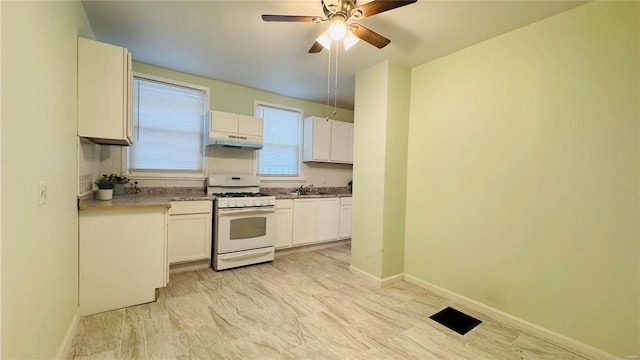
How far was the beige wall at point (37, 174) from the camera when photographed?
102 cm

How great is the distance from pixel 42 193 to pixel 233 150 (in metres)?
2.67

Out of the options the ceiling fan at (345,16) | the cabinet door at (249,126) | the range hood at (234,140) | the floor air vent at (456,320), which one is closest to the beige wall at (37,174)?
the ceiling fan at (345,16)

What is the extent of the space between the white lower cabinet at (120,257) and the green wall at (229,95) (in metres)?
1.97

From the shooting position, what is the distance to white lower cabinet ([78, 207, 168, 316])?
2105 mm

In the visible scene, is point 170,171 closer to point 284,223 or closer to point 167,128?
point 167,128

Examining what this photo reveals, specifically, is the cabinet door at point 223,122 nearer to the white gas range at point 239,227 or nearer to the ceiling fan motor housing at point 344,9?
the white gas range at point 239,227

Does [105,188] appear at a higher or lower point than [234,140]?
lower

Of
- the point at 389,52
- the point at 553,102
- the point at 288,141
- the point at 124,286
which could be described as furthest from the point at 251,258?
the point at 553,102

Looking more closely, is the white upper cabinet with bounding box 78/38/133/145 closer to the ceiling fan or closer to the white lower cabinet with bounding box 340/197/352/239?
the ceiling fan

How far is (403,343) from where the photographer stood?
192cm

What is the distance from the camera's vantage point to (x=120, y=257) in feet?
7.27

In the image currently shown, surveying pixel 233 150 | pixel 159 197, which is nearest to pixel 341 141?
pixel 233 150

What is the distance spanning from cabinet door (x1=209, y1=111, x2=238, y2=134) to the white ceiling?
0.55 meters

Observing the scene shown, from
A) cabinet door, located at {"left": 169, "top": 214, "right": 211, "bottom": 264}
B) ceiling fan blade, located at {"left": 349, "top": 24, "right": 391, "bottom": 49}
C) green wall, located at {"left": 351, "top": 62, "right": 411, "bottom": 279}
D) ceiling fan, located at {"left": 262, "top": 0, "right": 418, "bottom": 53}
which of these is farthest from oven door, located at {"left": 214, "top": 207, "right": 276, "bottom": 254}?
ceiling fan blade, located at {"left": 349, "top": 24, "right": 391, "bottom": 49}
